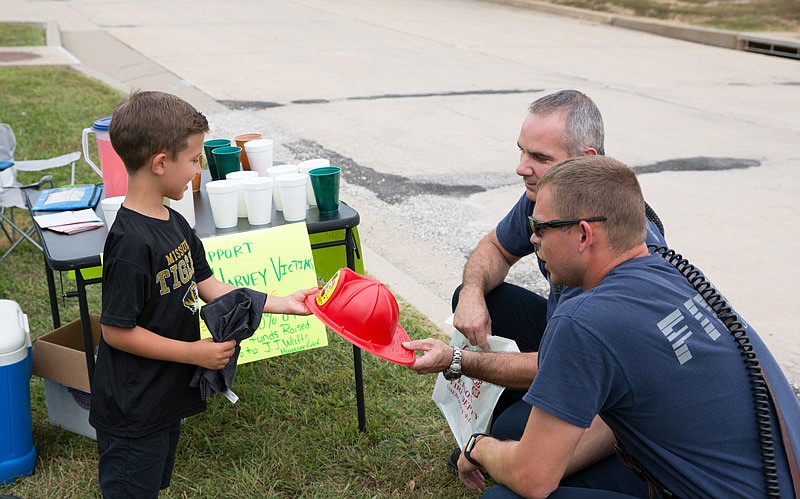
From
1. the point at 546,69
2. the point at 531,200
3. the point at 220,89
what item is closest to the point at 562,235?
the point at 531,200

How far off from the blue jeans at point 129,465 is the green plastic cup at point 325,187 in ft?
3.74

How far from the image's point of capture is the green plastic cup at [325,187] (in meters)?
3.29

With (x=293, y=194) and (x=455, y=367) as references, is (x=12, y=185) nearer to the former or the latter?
(x=293, y=194)

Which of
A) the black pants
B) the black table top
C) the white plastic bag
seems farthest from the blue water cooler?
the black pants

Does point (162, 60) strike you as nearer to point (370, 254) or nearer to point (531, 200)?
point (370, 254)

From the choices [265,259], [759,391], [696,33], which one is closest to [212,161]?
[265,259]

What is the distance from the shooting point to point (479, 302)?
3328mm

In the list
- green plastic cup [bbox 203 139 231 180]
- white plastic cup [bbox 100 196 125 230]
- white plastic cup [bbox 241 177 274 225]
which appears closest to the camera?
white plastic cup [bbox 100 196 125 230]

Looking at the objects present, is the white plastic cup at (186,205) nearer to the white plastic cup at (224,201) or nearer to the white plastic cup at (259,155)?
the white plastic cup at (224,201)

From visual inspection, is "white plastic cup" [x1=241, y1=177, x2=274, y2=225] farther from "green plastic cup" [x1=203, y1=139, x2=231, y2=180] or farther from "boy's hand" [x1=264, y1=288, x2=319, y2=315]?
"boy's hand" [x1=264, y1=288, x2=319, y2=315]

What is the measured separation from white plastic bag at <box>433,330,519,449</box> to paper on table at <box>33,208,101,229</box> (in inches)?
60.7

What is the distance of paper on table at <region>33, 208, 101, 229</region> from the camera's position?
3.12 m

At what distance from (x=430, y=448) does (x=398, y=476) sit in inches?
9.0

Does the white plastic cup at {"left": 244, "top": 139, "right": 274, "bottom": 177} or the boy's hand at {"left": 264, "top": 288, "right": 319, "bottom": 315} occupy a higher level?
the white plastic cup at {"left": 244, "top": 139, "right": 274, "bottom": 177}
